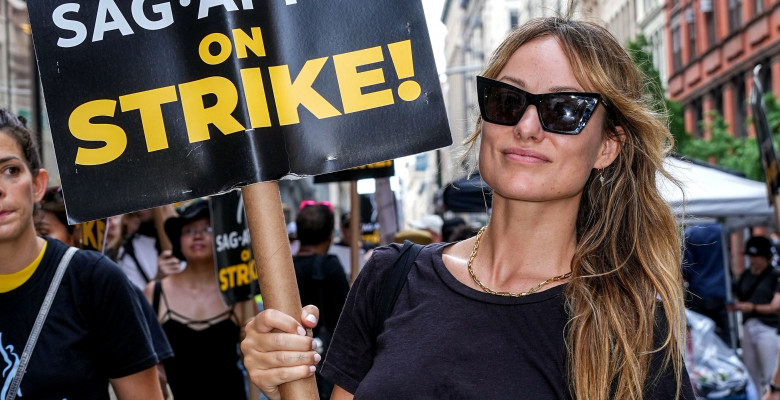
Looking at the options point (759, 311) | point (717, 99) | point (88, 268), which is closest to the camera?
point (88, 268)

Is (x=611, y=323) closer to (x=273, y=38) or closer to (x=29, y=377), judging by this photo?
(x=273, y=38)

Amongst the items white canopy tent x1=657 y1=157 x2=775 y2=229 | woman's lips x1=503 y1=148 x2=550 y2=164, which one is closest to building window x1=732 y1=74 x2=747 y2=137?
white canopy tent x1=657 y1=157 x2=775 y2=229

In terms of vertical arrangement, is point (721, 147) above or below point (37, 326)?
below

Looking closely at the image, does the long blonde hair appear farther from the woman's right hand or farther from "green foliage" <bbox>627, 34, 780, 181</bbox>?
"green foliage" <bbox>627, 34, 780, 181</bbox>

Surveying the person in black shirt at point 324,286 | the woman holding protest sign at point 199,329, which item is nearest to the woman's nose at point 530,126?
the woman holding protest sign at point 199,329

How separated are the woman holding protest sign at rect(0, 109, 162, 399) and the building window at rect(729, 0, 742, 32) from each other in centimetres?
3257

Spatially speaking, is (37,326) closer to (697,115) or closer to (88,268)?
(88,268)

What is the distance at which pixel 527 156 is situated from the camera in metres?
2.47

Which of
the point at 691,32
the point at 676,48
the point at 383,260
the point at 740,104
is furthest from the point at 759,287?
the point at 676,48

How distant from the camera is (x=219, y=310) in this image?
5590 mm

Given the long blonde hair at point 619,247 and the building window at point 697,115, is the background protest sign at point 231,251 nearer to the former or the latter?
the long blonde hair at point 619,247

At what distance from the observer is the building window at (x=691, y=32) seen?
38.4m

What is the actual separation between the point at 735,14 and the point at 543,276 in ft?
111

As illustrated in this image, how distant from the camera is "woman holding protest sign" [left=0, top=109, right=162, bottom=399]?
9.95 feet
